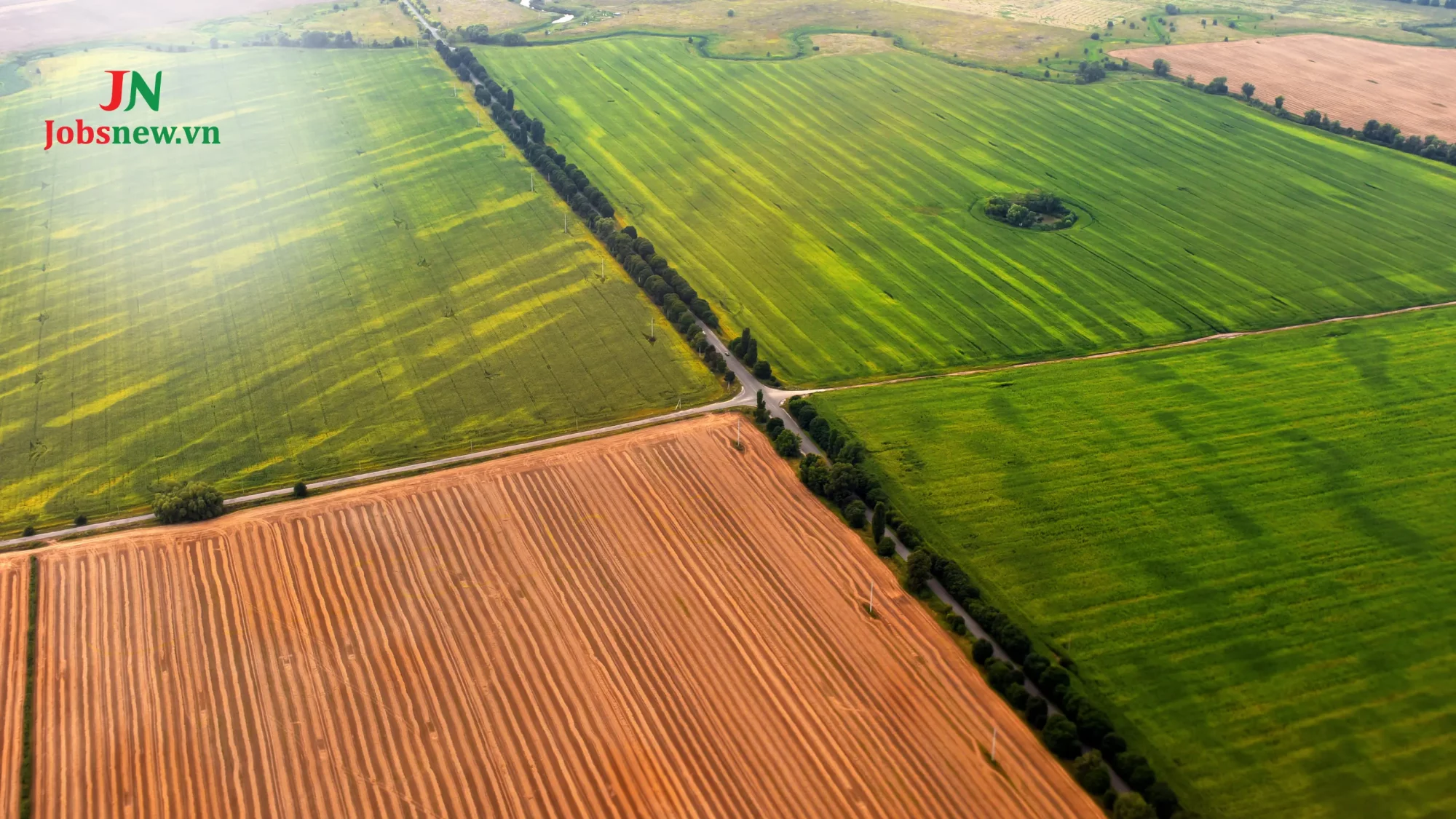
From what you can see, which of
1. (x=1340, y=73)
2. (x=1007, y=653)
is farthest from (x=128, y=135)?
(x=1340, y=73)

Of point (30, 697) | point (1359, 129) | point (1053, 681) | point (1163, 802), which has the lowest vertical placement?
point (30, 697)

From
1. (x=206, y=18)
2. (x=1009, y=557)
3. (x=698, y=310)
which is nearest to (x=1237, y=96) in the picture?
(x=698, y=310)

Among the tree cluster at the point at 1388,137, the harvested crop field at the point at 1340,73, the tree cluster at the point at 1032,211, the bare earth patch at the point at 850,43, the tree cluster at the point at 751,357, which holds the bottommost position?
the tree cluster at the point at 751,357

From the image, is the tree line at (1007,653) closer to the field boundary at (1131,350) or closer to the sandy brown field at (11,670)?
the field boundary at (1131,350)

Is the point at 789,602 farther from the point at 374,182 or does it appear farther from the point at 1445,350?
the point at 374,182

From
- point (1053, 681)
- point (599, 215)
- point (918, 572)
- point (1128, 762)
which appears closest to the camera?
point (1128, 762)

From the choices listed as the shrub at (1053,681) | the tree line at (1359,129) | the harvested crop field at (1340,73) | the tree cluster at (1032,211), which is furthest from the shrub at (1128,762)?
the harvested crop field at (1340,73)

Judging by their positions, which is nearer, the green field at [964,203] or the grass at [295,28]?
the green field at [964,203]

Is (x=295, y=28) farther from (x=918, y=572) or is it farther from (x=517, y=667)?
(x=918, y=572)
